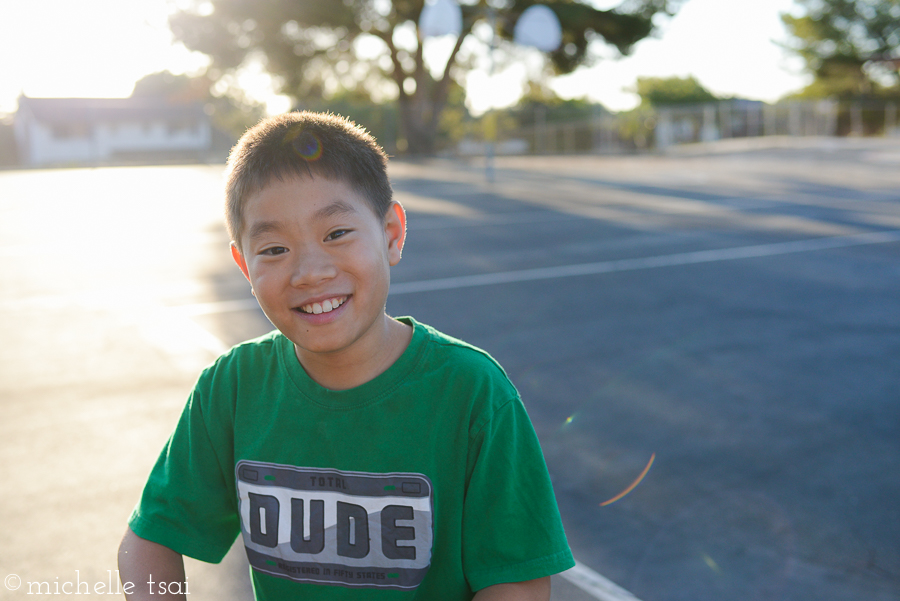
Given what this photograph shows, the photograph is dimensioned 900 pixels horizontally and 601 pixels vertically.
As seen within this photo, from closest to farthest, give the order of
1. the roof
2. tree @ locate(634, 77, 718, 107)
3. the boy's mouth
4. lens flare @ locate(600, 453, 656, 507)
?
1. the boy's mouth
2. lens flare @ locate(600, 453, 656, 507)
3. tree @ locate(634, 77, 718, 107)
4. the roof

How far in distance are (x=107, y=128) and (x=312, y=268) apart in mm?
65896

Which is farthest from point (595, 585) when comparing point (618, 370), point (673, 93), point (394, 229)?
point (673, 93)

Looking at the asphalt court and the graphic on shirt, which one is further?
the asphalt court

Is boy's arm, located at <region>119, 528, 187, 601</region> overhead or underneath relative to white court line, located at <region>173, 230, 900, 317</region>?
overhead

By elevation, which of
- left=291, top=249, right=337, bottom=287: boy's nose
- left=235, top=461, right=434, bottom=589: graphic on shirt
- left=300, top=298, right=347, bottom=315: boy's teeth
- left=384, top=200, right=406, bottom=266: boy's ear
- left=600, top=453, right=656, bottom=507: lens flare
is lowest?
left=600, top=453, right=656, bottom=507: lens flare

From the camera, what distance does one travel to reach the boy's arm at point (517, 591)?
1.47 meters

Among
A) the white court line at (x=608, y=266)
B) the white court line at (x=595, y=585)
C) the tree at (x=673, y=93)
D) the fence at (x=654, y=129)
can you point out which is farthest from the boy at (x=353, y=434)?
the tree at (x=673, y=93)

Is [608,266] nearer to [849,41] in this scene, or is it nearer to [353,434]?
[353,434]

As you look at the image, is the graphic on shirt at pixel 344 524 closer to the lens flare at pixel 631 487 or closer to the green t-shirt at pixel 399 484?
the green t-shirt at pixel 399 484

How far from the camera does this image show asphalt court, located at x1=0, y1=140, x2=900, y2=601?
117 inches

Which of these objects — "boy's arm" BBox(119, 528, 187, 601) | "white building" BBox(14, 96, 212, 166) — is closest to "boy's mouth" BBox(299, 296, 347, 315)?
"boy's arm" BBox(119, 528, 187, 601)

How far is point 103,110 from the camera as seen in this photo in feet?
201

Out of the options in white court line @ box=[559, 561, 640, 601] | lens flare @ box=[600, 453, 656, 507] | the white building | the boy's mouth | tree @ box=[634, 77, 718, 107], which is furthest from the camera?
the white building

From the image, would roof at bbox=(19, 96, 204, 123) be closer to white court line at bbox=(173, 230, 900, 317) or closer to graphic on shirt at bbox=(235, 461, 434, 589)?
white court line at bbox=(173, 230, 900, 317)
